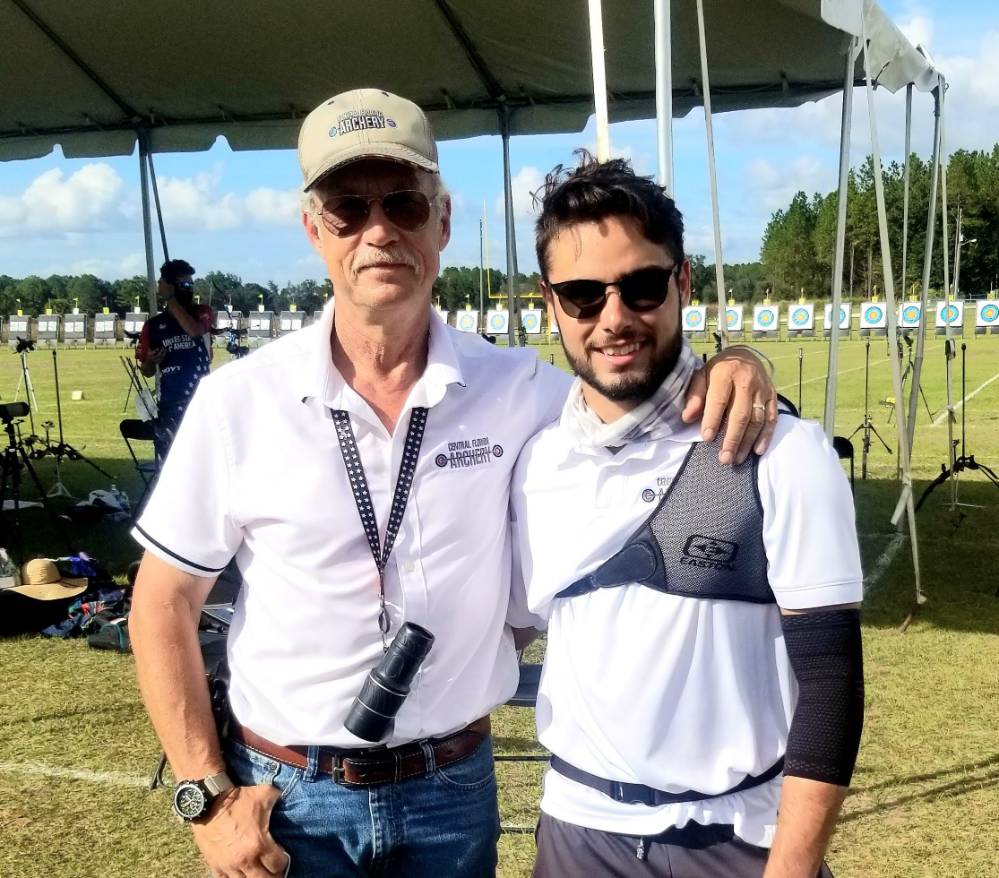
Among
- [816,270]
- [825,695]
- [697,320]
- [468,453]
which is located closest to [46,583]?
[468,453]

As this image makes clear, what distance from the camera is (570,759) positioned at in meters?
1.70

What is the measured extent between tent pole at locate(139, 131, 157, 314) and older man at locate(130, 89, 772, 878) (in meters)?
8.35

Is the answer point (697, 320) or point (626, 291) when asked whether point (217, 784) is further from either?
point (697, 320)

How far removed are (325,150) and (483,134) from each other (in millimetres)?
7471

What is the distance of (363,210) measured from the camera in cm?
183

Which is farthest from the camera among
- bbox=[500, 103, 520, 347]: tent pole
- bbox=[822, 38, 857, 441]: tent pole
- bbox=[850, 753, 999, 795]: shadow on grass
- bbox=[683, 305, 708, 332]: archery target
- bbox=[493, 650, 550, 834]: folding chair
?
bbox=[683, 305, 708, 332]: archery target

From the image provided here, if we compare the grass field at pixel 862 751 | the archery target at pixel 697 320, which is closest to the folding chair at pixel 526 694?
the grass field at pixel 862 751

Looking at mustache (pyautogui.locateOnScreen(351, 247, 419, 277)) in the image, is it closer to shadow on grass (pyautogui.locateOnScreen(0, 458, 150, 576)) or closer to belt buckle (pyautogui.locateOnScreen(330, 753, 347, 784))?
belt buckle (pyautogui.locateOnScreen(330, 753, 347, 784))

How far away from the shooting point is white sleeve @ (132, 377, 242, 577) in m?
1.75

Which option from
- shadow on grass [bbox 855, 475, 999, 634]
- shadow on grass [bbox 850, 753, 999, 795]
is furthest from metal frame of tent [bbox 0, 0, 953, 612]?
shadow on grass [bbox 850, 753, 999, 795]

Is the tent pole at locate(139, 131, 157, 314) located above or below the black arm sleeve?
above

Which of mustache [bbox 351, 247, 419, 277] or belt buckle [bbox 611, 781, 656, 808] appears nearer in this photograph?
belt buckle [bbox 611, 781, 656, 808]

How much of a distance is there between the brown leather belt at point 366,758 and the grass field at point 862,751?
1962 mm

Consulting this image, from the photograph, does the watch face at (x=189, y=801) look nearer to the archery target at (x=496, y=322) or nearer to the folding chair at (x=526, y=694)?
the folding chair at (x=526, y=694)
